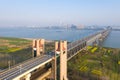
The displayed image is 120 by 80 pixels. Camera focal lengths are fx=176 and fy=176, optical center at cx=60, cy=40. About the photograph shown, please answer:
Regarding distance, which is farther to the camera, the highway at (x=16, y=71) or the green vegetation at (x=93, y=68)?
the green vegetation at (x=93, y=68)

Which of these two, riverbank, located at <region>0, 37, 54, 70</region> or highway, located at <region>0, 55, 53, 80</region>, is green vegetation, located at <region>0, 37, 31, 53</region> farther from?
highway, located at <region>0, 55, 53, 80</region>

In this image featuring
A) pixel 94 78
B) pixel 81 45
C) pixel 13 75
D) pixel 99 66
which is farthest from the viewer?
pixel 81 45

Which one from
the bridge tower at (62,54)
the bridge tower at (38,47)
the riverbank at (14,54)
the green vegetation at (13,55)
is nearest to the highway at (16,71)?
the bridge tower at (62,54)

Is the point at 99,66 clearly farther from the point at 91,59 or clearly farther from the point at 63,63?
the point at 63,63

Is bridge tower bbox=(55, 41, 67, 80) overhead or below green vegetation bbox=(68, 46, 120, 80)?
overhead

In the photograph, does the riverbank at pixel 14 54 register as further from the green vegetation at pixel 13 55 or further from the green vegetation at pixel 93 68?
the green vegetation at pixel 93 68

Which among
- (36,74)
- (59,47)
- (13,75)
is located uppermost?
(59,47)

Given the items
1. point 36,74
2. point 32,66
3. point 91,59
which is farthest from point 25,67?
point 91,59

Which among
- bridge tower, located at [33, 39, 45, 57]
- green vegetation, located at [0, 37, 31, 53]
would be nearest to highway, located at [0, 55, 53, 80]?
bridge tower, located at [33, 39, 45, 57]

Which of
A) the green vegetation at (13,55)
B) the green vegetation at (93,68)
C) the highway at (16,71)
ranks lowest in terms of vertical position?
the green vegetation at (93,68)

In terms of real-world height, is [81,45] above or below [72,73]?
above

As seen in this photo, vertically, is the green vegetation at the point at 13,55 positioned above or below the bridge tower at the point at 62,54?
below
